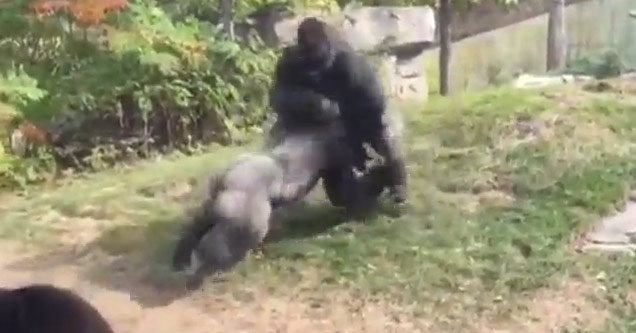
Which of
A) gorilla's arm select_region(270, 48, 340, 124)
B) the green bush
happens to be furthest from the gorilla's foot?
the green bush

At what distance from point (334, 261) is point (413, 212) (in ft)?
2.06

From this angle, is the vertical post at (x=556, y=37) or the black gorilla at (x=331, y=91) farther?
the vertical post at (x=556, y=37)

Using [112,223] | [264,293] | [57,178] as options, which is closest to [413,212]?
[264,293]

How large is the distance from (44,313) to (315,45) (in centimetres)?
323

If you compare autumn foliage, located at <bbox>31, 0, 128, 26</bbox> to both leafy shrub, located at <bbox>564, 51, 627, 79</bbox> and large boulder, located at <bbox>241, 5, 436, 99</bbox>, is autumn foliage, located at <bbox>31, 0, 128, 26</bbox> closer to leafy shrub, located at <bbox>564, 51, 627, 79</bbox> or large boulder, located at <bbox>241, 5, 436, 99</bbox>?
large boulder, located at <bbox>241, 5, 436, 99</bbox>

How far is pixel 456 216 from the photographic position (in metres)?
5.21

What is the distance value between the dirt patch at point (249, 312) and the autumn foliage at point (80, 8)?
3315mm

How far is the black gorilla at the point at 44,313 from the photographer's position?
71.9 inches

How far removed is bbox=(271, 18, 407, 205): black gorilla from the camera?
4980 millimetres

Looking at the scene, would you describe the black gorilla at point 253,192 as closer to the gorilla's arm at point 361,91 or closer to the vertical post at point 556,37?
the gorilla's arm at point 361,91

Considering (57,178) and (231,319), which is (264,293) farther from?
(57,178)

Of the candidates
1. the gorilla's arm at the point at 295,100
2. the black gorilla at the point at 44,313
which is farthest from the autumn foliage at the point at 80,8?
the black gorilla at the point at 44,313

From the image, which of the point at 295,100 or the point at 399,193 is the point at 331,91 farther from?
the point at 399,193

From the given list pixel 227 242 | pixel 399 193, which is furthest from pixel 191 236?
pixel 399 193
